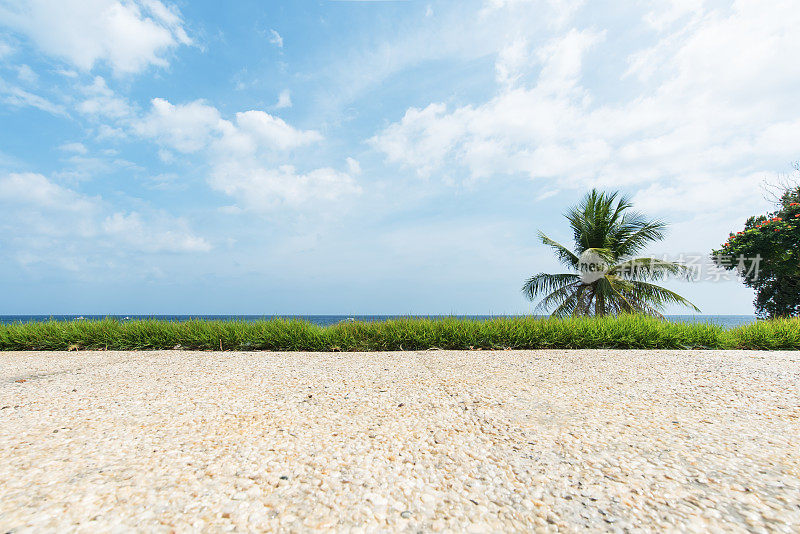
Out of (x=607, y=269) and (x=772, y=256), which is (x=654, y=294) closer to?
(x=607, y=269)

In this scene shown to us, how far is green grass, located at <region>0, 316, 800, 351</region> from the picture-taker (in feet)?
25.6

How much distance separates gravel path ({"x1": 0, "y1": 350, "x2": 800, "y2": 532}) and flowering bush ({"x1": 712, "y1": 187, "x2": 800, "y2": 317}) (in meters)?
11.2

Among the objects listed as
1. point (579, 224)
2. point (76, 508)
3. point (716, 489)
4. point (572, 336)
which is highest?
point (579, 224)

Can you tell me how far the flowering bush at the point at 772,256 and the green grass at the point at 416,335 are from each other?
5.77 metres

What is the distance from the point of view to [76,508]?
190 centimetres

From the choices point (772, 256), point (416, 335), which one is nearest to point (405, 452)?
point (416, 335)

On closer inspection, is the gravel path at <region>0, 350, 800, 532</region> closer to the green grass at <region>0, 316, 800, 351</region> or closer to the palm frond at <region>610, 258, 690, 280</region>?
the green grass at <region>0, 316, 800, 351</region>

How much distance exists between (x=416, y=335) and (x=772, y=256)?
47.6 ft

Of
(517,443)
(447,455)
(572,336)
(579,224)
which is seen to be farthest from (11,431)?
(579,224)

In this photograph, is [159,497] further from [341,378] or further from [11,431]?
[341,378]

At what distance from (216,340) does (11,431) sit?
506 cm

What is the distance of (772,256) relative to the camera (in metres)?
13.3

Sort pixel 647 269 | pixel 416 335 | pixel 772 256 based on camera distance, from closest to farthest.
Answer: pixel 416 335 < pixel 647 269 < pixel 772 256

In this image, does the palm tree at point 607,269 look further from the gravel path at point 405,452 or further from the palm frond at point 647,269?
the gravel path at point 405,452
